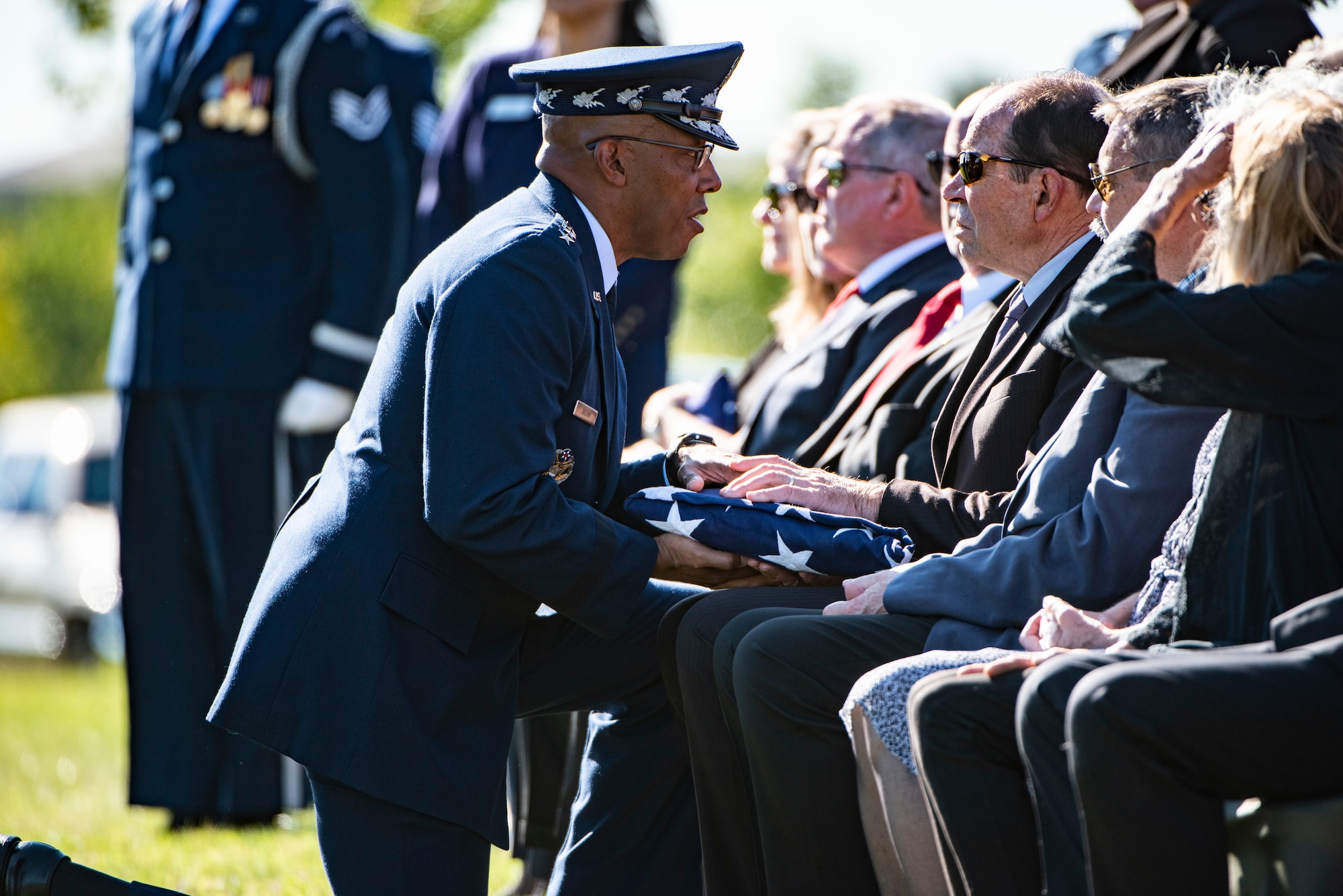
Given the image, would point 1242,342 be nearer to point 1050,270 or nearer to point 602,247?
point 1050,270

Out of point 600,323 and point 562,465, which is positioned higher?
point 600,323

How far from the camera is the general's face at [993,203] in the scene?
10.8 feet

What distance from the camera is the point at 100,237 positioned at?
3612cm

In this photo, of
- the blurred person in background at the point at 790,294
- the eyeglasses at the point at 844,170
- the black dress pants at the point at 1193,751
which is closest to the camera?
the black dress pants at the point at 1193,751

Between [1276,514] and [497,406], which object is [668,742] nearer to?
[497,406]

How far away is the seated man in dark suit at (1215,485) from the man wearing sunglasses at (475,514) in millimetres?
866

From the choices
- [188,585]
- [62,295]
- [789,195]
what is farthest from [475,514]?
[62,295]

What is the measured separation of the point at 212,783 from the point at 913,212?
10.1 feet

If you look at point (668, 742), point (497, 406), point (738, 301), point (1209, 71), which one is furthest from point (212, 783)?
point (738, 301)

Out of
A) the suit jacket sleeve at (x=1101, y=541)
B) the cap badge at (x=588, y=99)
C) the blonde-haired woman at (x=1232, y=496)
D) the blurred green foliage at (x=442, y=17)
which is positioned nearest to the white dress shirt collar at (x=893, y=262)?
the cap badge at (x=588, y=99)

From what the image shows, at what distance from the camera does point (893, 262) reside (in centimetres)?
439

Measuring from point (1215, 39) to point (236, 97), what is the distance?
319 cm

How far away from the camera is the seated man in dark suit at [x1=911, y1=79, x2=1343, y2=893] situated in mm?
2232

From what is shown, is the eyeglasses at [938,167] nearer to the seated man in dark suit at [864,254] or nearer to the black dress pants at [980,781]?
the seated man in dark suit at [864,254]
